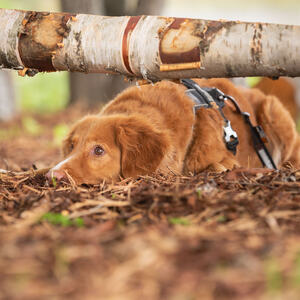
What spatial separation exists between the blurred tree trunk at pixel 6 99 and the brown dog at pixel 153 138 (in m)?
6.06

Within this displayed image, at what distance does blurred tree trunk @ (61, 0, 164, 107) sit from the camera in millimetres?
8156

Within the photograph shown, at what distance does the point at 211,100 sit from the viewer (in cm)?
434

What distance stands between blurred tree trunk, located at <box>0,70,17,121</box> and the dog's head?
648cm

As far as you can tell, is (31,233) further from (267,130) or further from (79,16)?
(267,130)

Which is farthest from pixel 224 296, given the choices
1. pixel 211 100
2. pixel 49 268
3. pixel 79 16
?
pixel 211 100

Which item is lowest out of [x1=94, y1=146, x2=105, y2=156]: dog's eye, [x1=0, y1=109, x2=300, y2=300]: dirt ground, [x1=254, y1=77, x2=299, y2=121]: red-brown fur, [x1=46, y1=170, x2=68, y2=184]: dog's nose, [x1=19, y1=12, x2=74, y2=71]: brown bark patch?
[x1=46, y1=170, x2=68, y2=184]: dog's nose

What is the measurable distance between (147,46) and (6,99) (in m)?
7.87

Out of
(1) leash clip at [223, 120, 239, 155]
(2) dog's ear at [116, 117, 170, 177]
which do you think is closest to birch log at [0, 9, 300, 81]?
(2) dog's ear at [116, 117, 170, 177]

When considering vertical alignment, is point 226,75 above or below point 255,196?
above

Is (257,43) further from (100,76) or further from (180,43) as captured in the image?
(100,76)

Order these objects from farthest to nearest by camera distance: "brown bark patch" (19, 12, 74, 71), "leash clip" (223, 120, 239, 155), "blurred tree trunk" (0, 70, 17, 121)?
"blurred tree trunk" (0, 70, 17, 121) → "leash clip" (223, 120, 239, 155) → "brown bark patch" (19, 12, 74, 71)

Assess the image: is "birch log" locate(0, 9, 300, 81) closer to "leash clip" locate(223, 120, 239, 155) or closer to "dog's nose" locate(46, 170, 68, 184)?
"dog's nose" locate(46, 170, 68, 184)

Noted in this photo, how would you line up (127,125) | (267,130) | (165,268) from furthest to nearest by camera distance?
(267,130) → (127,125) → (165,268)

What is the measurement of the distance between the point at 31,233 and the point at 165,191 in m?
0.95
